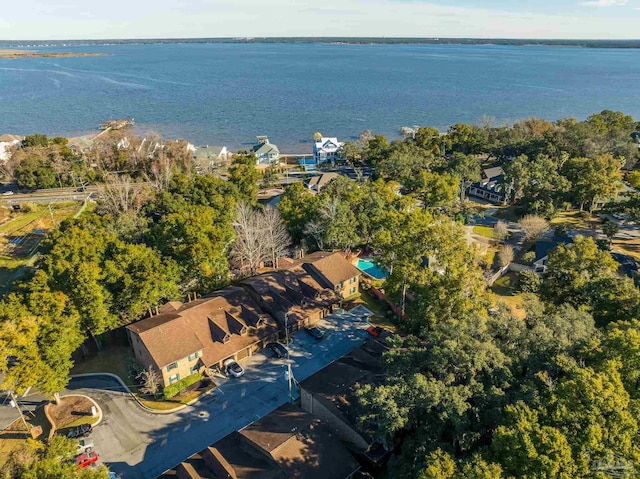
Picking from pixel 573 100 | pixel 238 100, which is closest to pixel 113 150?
pixel 238 100

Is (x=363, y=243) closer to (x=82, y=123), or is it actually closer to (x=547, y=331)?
(x=547, y=331)

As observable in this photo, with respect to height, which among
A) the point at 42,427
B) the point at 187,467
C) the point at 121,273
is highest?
the point at 121,273

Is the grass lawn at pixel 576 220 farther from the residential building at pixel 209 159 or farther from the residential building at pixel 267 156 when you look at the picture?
the residential building at pixel 209 159

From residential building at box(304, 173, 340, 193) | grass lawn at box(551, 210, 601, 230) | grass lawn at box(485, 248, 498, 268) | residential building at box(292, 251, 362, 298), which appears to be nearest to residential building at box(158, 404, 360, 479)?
residential building at box(292, 251, 362, 298)

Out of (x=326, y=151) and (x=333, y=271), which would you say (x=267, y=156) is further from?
(x=333, y=271)

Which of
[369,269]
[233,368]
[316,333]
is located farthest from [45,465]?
[369,269]
